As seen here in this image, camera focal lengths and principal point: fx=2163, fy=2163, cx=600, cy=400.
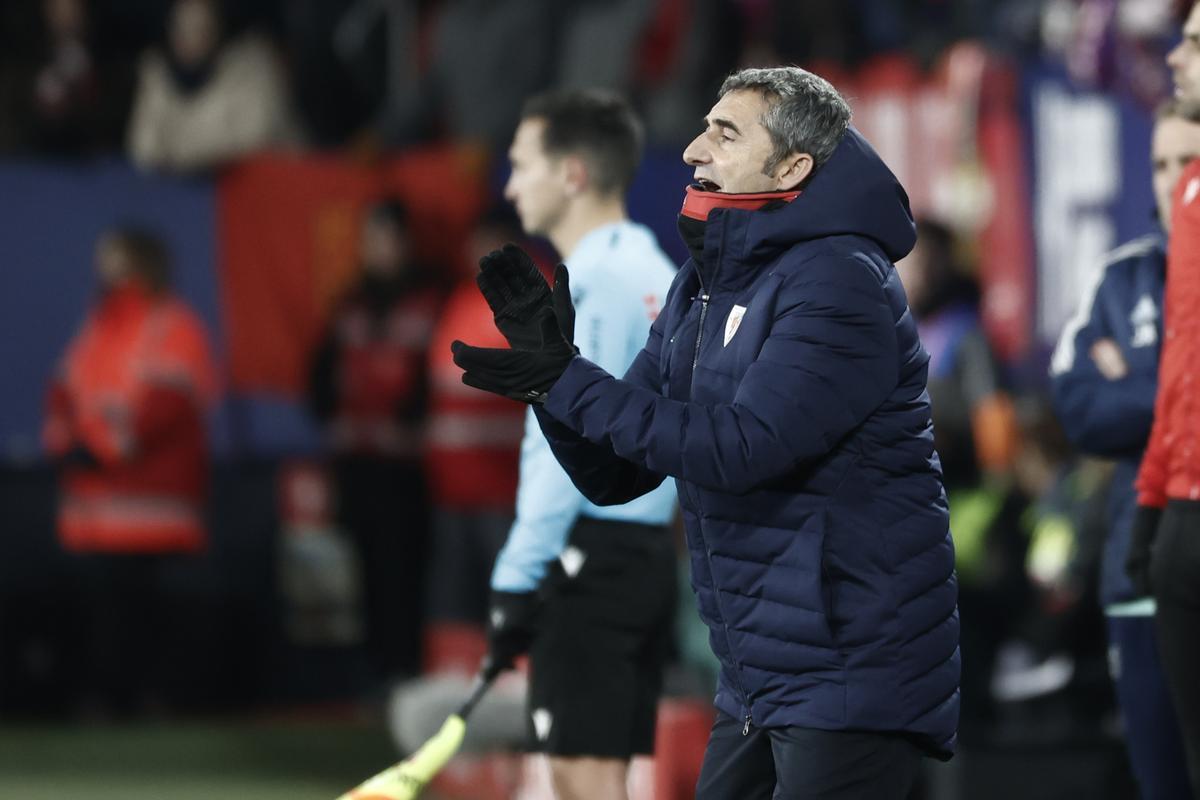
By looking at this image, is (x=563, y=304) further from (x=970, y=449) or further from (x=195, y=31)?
(x=195, y=31)

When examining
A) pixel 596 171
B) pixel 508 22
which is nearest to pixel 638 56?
pixel 508 22

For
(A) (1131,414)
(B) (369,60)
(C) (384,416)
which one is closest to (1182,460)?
→ (A) (1131,414)

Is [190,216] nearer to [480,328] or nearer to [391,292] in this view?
[391,292]

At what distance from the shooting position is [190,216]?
9.55 metres

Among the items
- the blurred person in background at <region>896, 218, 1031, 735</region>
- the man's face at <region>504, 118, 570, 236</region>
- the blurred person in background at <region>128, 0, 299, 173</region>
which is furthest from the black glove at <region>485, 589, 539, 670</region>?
the blurred person in background at <region>128, 0, 299, 173</region>

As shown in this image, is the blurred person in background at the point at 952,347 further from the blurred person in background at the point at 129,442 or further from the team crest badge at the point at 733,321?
the team crest badge at the point at 733,321

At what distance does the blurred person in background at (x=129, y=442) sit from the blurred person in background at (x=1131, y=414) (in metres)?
5.05

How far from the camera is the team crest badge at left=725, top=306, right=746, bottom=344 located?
132 inches

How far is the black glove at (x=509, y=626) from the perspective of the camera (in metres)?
4.64

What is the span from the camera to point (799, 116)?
339 cm

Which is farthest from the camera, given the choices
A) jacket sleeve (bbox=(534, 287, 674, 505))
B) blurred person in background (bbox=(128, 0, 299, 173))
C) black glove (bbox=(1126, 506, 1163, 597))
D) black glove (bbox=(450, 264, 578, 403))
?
blurred person in background (bbox=(128, 0, 299, 173))

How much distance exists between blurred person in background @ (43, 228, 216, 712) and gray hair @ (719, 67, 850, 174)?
5789 mm

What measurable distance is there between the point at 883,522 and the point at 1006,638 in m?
4.24

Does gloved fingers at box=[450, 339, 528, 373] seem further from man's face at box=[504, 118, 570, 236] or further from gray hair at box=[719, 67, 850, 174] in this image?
man's face at box=[504, 118, 570, 236]
